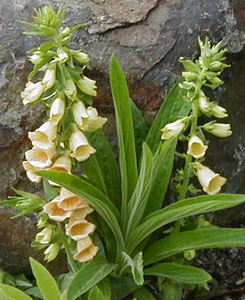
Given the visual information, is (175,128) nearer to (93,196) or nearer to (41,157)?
(93,196)

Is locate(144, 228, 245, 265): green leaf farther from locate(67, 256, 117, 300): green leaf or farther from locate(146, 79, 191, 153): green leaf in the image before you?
locate(146, 79, 191, 153): green leaf

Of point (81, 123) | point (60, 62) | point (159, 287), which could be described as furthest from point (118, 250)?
point (60, 62)

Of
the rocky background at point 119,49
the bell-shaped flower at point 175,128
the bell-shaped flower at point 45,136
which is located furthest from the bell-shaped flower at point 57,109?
the rocky background at point 119,49

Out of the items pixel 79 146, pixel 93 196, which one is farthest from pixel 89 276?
pixel 79 146

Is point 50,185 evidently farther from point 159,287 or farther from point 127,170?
point 159,287

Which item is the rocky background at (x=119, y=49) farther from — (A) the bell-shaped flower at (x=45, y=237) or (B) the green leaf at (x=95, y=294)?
(B) the green leaf at (x=95, y=294)

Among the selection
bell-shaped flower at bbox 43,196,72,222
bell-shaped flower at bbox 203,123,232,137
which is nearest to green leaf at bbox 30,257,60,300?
bell-shaped flower at bbox 43,196,72,222
